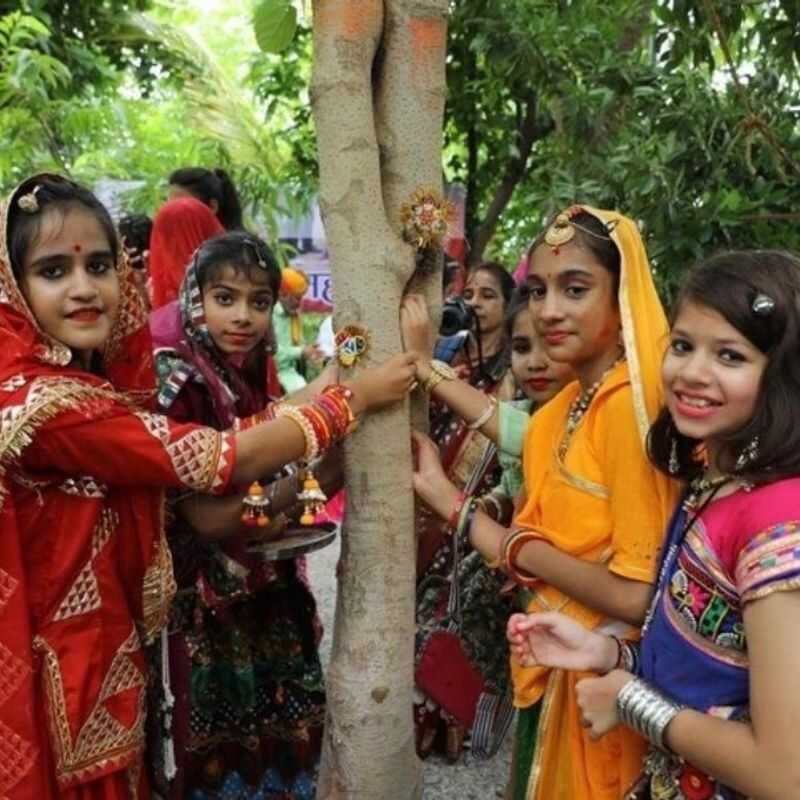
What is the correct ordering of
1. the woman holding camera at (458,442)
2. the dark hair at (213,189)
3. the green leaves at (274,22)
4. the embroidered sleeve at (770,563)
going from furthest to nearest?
1. the dark hair at (213,189)
2. the woman holding camera at (458,442)
3. the green leaves at (274,22)
4. the embroidered sleeve at (770,563)

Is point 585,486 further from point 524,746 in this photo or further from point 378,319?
point 524,746

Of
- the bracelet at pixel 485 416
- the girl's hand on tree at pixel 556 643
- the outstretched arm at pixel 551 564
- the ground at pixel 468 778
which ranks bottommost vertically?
the ground at pixel 468 778

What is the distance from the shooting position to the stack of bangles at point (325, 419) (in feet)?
6.32

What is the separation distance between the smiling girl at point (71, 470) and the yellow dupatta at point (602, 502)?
37 cm

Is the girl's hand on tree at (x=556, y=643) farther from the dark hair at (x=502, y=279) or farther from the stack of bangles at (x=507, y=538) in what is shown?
the dark hair at (x=502, y=279)

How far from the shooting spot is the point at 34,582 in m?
1.93

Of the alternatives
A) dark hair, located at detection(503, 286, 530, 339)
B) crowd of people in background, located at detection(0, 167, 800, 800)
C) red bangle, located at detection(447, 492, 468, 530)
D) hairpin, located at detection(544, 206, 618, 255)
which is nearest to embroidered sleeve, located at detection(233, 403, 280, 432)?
crowd of people in background, located at detection(0, 167, 800, 800)

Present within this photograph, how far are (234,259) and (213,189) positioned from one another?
239 centimetres

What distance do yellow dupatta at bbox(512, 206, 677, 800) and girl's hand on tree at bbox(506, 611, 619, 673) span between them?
15 centimetres

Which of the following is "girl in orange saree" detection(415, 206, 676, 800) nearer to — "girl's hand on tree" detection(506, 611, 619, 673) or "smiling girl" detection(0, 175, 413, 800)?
"girl's hand on tree" detection(506, 611, 619, 673)

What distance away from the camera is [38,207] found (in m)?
1.95

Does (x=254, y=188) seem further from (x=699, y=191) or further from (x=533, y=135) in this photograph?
(x=699, y=191)

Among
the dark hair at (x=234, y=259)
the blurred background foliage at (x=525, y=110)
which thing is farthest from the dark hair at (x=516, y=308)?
the dark hair at (x=234, y=259)

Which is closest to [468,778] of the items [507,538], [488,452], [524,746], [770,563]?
[488,452]
